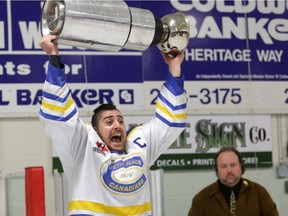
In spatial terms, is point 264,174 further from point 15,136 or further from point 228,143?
point 15,136

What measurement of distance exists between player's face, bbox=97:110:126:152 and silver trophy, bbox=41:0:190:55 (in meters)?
0.27

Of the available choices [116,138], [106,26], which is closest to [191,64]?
[116,138]

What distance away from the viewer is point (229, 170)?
11.6 ft

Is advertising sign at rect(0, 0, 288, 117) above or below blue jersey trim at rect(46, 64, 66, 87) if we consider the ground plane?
above

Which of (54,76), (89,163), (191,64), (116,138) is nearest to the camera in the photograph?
(54,76)

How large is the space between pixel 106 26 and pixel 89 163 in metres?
0.53

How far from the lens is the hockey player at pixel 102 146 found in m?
2.38

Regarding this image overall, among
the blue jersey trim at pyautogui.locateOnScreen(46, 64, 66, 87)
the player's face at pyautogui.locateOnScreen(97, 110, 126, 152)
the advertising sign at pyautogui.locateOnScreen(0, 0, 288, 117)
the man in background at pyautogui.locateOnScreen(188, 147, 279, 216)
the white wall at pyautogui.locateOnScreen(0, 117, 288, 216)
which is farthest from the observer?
the advertising sign at pyautogui.locateOnScreen(0, 0, 288, 117)

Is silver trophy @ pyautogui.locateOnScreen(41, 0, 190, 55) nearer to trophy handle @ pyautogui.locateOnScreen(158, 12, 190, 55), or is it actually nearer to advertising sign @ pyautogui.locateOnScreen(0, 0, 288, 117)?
trophy handle @ pyautogui.locateOnScreen(158, 12, 190, 55)

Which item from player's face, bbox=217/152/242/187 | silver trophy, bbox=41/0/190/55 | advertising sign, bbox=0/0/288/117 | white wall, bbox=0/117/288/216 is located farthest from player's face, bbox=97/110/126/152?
advertising sign, bbox=0/0/288/117

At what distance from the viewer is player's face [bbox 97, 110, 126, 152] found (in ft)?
8.46

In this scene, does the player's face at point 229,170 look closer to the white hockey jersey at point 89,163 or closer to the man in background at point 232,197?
the man in background at point 232,197

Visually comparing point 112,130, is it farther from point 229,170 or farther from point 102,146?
point 229,170

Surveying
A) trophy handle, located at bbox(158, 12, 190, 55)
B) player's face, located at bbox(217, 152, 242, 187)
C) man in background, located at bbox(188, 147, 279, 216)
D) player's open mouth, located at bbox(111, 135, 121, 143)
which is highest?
trophy handle, located at bbox(158, 12, 190, 55)
